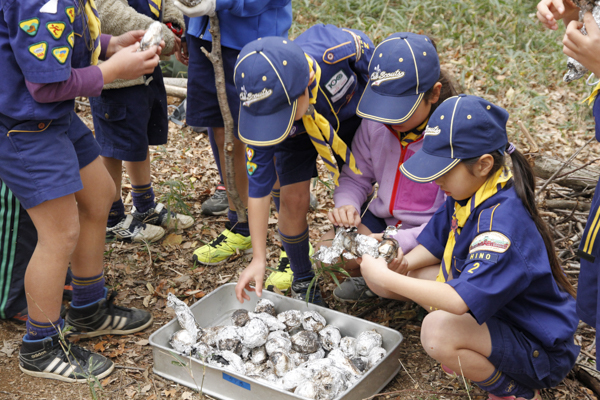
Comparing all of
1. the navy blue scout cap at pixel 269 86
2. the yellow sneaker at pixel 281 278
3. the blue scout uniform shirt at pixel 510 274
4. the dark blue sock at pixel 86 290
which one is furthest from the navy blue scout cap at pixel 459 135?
the dark blue sock at pixel 86 290

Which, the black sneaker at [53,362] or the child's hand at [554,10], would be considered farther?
the black sneaker at [53,362]

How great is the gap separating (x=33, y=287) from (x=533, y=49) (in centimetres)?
573

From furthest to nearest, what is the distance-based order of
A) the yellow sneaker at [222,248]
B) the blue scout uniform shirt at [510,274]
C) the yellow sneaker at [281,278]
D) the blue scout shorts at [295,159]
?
the yellow sneaker at [222,248], the yellow sneaker at [281,278], the blue scout shorts at [295,159], the blue scout uniform shirt at [510,274]

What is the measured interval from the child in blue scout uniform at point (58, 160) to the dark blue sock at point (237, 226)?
Result: 921 millimetres

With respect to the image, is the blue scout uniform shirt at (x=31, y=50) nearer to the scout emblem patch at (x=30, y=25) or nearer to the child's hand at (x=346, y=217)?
the scout emblem patch at (x=30, y=25)

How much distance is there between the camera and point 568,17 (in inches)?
81.6

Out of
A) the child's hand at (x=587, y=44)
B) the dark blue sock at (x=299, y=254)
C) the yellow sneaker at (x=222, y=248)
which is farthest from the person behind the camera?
the yellow sneaker at (x=222, y=248)

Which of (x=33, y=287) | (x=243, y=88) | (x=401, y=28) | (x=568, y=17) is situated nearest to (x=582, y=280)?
(x=568, y=17)

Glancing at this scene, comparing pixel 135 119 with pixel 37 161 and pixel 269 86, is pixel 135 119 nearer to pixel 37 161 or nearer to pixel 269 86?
pixel 37 161

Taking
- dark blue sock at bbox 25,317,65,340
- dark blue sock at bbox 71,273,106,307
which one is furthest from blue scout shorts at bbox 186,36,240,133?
dark blue sock at bbox 25,317,65,340

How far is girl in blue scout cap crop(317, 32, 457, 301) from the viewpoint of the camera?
227 cm

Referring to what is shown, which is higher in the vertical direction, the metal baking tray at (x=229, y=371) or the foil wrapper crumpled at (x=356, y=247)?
the foil wrapper crumpled at (x=356, y=247)

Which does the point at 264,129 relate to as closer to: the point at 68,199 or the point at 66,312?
the point at 68,199

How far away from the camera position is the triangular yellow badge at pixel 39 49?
1.90 metres
